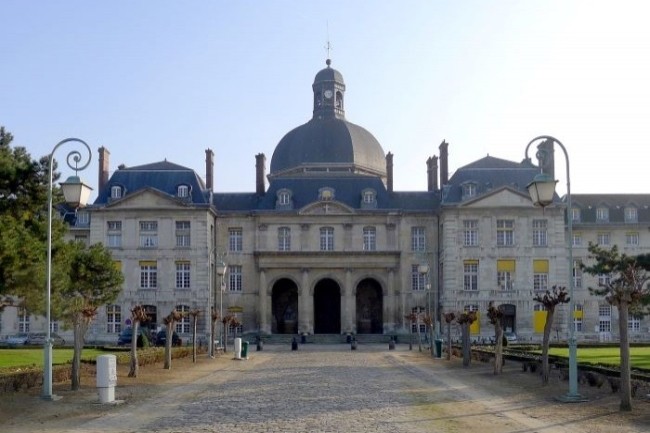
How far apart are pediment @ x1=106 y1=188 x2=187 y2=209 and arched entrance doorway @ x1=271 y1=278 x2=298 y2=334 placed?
10.2m

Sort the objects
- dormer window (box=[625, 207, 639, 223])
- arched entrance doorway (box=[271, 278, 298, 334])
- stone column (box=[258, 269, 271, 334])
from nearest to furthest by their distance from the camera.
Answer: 1. stone column (box=[258, 269, 271, 334])
2. dormer window (box=[625, 207, 639, 223])
3. arched entrance doorway (box=[271, 278, 298, 334])

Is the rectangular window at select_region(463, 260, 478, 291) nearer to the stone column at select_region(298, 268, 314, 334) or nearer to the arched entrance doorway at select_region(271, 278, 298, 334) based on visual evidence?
the stone column at select_region(298, 268, 314, 334)

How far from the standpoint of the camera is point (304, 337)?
60.4 metres

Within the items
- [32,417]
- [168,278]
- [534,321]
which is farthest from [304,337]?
[32,417]

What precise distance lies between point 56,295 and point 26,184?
3.67 metres

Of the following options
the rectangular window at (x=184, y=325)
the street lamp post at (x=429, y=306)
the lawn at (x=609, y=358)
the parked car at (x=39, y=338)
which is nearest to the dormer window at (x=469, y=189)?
the street lamp post at (x=429, y=306)

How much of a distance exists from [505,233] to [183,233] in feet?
71.2

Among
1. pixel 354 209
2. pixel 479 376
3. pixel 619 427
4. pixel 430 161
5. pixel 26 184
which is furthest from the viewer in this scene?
pixel 430 161

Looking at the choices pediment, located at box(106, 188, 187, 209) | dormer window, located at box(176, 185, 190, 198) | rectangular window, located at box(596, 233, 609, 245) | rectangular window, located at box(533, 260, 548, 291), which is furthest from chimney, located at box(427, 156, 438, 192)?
→ pediment, located at box(106, 188, 187, 209)

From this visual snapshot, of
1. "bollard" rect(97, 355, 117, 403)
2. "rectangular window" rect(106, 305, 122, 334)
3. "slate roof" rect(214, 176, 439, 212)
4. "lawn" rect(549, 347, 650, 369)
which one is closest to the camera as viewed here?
"bollard" rect(97, 355, 117, 403)

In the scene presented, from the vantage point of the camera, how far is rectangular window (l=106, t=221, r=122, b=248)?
62531 millimetres

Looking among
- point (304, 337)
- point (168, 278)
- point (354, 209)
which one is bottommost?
point (304, 337)

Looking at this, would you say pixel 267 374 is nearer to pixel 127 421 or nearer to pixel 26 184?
pixel 26 184

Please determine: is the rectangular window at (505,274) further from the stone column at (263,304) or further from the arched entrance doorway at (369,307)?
the stone column at (263,304)
